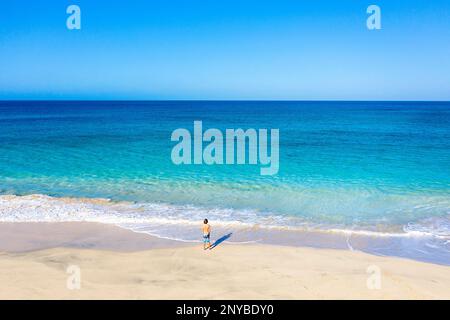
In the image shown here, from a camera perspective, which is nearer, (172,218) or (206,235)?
→ (206,235)

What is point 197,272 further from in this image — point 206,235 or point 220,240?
point 220,240

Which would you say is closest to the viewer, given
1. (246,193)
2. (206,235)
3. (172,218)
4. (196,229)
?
(206,235)

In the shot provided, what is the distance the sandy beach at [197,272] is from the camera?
926cm

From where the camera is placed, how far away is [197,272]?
10.5m

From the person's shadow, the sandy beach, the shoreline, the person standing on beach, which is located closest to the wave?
the shoreline

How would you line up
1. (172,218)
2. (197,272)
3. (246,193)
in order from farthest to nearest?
1. (246,193)
2. (172,218)
3. (197,272)

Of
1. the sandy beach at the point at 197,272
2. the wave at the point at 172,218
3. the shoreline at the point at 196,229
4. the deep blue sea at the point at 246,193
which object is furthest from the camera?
the deep blue sea at the point at 246,193

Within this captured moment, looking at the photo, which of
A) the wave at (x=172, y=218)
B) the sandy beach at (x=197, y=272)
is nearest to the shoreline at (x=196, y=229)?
the wave at (x=172, y=218)

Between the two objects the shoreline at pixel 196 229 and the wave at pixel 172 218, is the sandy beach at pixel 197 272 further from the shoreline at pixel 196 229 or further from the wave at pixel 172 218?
the wave at pixel 172 218

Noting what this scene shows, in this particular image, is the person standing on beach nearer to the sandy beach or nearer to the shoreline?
the sandy beach

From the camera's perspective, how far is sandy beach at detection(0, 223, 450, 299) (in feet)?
30.4

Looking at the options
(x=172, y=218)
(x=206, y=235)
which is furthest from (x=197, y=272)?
(x=172, y=218)
